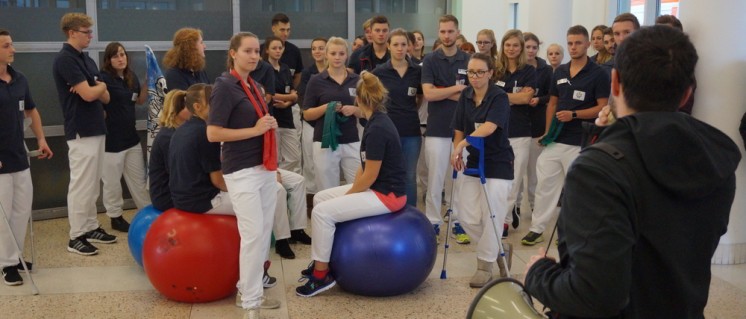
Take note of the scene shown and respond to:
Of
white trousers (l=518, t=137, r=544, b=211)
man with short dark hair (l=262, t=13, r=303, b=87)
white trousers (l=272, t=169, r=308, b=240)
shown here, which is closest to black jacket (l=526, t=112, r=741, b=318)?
white trousers (l=272, t=169, r=308, b=240)

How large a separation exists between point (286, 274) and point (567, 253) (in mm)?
3450

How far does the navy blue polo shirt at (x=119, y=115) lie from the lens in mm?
5664

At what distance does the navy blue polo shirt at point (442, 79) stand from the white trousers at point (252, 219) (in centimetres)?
196

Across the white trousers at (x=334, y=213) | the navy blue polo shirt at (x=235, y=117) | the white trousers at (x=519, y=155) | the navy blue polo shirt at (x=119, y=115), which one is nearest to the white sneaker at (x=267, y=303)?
the white trousers at (x=334, y=213)

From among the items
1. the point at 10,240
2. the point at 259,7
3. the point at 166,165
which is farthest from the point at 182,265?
the point at 259,7

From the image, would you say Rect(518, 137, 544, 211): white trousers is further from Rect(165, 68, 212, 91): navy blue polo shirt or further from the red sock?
Rect(165, 68, 212, 91): navy blue polo shirt

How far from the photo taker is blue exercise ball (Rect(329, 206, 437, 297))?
4.17 m

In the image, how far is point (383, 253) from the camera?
414cm

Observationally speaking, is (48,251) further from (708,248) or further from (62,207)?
(708,248)

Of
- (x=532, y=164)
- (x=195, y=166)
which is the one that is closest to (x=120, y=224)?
(x=195, y=166)

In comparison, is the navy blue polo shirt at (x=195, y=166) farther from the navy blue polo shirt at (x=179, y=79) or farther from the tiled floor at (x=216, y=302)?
the navy blue polo shirt at (x=179, y=79)

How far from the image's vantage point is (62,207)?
6.46 meters

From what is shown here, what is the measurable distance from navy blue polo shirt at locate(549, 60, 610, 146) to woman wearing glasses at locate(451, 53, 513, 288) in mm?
974

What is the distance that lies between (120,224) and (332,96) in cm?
206
